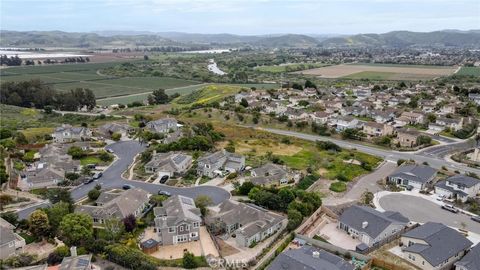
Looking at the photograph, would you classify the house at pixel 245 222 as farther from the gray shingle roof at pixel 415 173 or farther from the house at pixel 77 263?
the gray shingle roof at pixel 415 173

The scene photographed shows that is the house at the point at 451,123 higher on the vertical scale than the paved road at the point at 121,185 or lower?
higher

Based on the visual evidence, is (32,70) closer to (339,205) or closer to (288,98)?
(288,98)

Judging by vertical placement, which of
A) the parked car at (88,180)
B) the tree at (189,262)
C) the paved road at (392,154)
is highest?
the tree at (189,262)

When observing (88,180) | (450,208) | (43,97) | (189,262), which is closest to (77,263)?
(189,262)

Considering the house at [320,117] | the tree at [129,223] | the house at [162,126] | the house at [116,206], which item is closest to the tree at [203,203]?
the house at [116,206]

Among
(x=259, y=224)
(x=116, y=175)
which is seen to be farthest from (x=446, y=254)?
(x=116, y=175)

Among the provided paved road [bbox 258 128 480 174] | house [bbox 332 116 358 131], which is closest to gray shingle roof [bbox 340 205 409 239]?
paved road [bbox 258 128 480 174]
